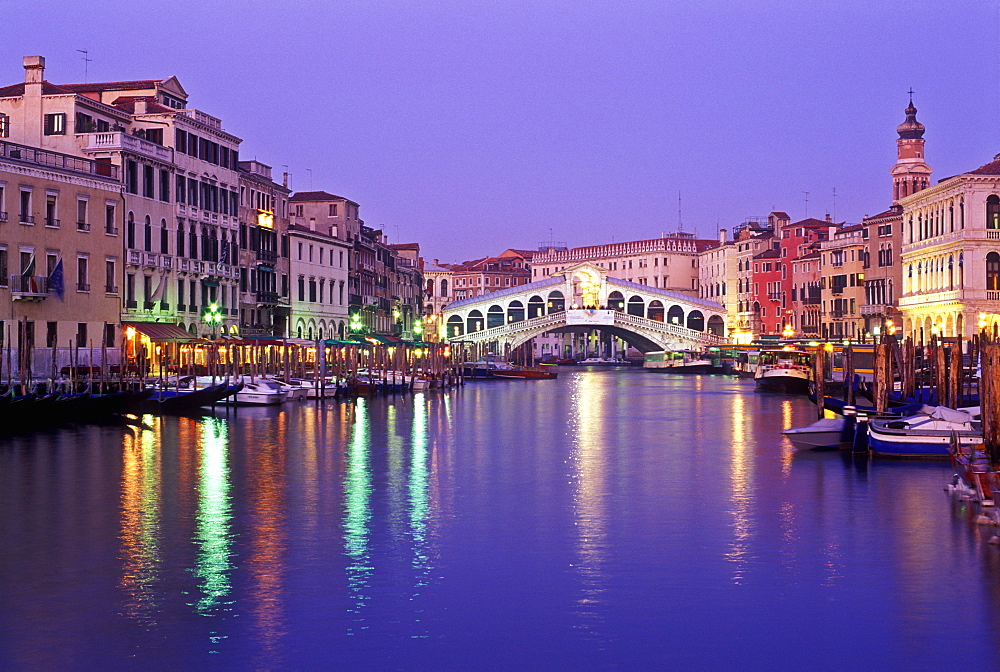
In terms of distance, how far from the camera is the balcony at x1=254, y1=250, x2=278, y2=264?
4978 centimetres

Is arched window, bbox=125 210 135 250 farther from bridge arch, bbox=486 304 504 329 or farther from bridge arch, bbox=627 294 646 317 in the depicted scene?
bridge arch, bbox=627 294 646 317

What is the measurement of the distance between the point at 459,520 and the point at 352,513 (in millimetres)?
1341

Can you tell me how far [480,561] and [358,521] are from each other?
2.77 meters

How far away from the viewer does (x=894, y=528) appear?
592 inches

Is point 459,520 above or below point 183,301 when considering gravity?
below

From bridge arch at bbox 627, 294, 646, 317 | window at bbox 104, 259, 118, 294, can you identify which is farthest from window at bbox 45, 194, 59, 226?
bridge arch at bbox 627, 294, 646, 317

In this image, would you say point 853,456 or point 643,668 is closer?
Result: point 643,668

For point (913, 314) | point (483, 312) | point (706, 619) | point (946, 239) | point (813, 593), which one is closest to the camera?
point (706, 619)

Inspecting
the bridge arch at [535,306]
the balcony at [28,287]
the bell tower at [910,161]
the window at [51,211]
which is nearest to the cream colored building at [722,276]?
the bridge arch at [535,306]

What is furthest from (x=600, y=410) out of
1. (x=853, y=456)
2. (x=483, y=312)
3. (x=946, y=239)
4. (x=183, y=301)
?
(x=483, y=312)

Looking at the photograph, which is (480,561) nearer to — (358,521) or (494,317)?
(358,521)

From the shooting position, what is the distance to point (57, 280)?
115ft

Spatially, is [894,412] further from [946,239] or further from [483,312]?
[483,312]

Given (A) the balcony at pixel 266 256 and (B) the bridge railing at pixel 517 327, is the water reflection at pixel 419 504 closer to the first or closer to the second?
(A) the balcony at pixel 266 256
